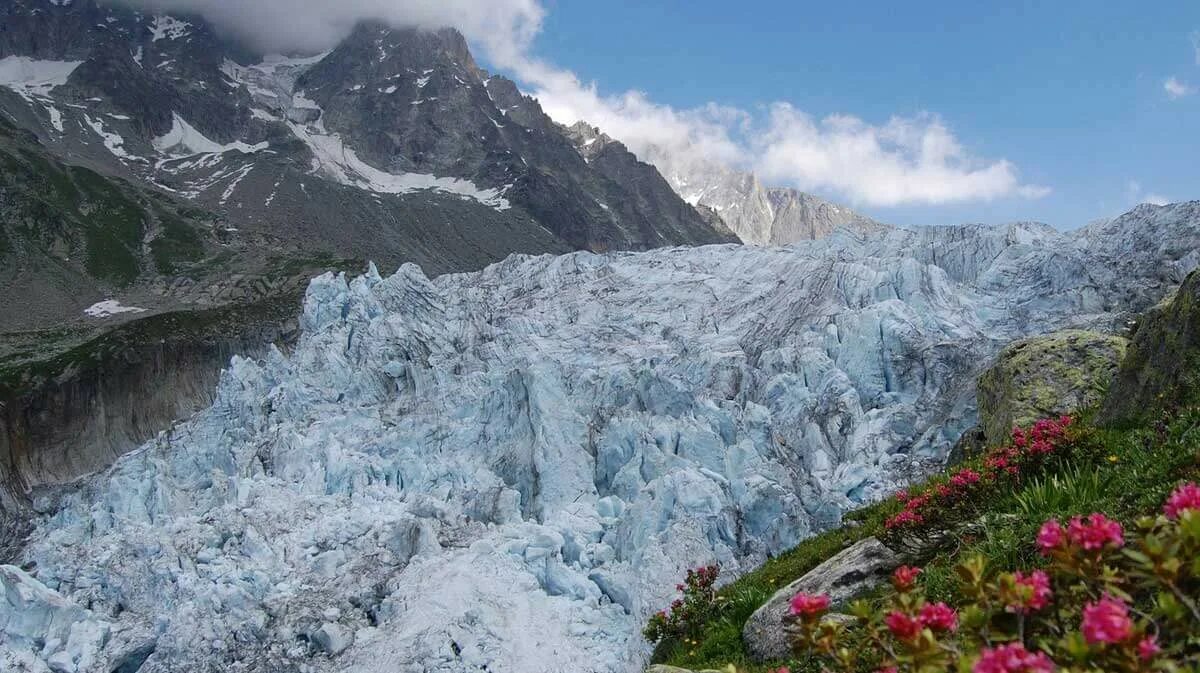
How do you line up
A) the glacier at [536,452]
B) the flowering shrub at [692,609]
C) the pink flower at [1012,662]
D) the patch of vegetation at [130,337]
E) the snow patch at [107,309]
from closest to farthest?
the pink flower at [1012,662] → the flowering shrub at [692,609] → the glacier at [536,452] → the patch of vegetation at [130,337] → the snow patch at [107,309]

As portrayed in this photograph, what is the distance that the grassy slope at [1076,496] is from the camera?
5.50 meters

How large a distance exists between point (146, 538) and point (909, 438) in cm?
3404

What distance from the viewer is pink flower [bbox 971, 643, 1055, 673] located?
2439mm

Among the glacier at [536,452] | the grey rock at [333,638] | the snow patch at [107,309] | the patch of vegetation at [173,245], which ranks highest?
the patch of vegetation at [173,245]

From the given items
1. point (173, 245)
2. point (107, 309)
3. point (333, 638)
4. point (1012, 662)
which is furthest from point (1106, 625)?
point (173, 245)

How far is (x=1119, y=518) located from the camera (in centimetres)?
527

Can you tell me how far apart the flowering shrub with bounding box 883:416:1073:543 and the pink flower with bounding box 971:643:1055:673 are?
5.07 metres

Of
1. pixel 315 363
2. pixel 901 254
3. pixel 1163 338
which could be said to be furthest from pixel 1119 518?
pixel 901 254

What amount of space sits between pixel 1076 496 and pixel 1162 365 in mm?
2583

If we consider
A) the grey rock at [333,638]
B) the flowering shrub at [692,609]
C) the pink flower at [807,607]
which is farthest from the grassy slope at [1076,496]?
the grey rock at [333,638]

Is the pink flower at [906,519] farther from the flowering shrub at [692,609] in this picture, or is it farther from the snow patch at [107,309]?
the snow patch at [107,309]

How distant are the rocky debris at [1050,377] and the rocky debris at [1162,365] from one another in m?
3.67

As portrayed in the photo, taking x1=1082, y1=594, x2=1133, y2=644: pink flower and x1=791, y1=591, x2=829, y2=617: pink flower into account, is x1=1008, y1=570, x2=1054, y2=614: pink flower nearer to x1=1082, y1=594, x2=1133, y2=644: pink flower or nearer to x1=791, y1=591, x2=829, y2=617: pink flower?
x1=1082, y1=594, x2=1133, y2=644: pink flower

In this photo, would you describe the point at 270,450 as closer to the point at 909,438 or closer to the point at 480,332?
the point at 480,332
